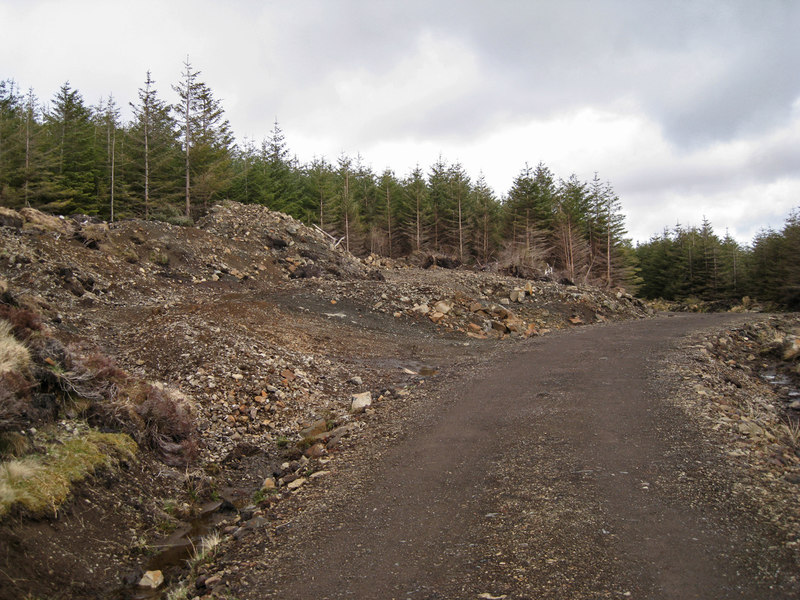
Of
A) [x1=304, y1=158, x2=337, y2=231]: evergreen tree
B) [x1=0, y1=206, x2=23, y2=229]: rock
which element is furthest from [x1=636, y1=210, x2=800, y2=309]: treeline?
[x1=0, y1=206, x2=23, y2=229]: rock

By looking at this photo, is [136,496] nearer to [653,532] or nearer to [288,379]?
[288,379]

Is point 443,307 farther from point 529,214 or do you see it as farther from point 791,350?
point 529,214

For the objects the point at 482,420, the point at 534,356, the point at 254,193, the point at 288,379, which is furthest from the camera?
the point at 254,193

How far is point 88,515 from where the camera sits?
5.12 metres

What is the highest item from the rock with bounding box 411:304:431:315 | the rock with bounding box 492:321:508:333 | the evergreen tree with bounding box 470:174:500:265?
the evergreen tree with bounding box 470:174:500:265

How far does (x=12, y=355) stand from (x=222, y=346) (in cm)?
443

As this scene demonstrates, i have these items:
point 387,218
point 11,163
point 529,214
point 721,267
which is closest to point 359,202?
point 387,218

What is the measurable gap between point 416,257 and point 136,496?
36916mm

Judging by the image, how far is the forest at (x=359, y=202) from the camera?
30750mm

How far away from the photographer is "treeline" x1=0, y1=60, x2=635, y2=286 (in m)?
30.3

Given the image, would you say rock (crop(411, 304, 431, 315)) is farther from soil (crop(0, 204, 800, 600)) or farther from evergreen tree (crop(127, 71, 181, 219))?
evergreen tree (crop(127, 71, 181, 219))

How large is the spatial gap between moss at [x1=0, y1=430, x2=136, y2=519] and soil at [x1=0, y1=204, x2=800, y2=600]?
0.50ft

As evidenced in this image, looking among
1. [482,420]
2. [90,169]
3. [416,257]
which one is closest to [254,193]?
[90,169]

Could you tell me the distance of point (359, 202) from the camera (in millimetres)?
48312
